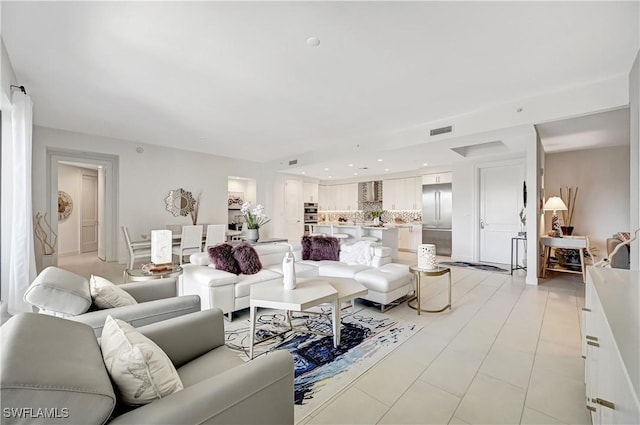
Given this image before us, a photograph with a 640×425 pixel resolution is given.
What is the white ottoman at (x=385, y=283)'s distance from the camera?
332 cm

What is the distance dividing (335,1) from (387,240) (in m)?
5.10

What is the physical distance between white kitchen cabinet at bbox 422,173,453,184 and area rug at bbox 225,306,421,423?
529cm

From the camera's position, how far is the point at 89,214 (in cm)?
816

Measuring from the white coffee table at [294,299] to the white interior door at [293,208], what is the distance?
6.38 meters

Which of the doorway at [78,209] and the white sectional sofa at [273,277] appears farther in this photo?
the doorway at [78,209]

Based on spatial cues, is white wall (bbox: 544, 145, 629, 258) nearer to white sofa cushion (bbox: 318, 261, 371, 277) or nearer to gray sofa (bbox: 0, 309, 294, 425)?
white sofa cushion (bbox: 318, 261, 371, 277)

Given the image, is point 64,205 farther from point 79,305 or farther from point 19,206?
point 79,305

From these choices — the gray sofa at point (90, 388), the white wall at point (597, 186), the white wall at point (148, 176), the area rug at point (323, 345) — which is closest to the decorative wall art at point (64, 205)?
the white wall at point (148, 176)

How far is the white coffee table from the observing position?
2289 millimetres

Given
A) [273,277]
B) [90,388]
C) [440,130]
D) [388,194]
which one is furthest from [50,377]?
[388,194]

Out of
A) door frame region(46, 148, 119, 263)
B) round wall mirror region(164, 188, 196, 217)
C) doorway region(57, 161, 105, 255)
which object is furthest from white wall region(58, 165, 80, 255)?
round wall mirror region(164, 188, 196, 217)

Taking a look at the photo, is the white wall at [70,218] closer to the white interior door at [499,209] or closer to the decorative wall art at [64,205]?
the decorative wall art at [64,205]

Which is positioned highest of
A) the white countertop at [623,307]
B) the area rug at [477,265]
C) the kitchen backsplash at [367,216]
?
the kitchen backsplash at [367,216]

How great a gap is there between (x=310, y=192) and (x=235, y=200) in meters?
2.58
